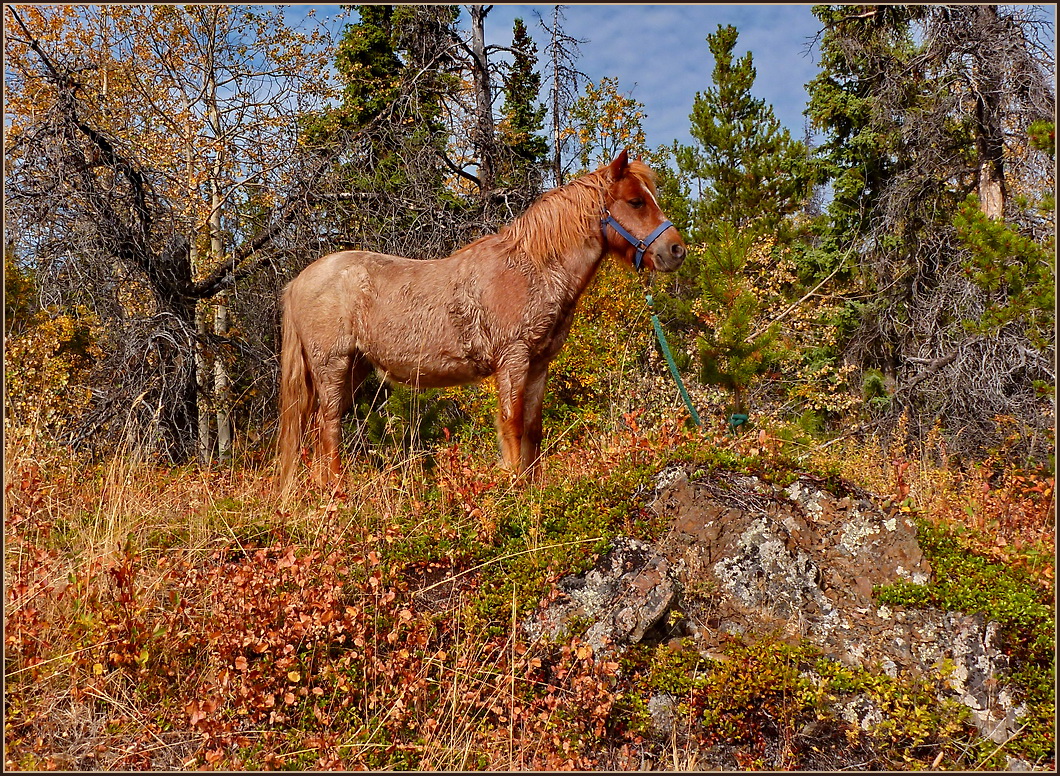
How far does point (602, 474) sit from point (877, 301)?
410 inches

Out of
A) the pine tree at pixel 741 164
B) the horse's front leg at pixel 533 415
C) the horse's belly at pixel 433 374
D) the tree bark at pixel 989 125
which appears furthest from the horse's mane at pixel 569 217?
the pine tree at pixel 741 164

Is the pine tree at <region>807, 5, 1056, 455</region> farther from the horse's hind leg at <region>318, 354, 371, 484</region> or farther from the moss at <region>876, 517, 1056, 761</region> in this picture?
the horse's hind leg at <region>318, 354, 371, 484</region>

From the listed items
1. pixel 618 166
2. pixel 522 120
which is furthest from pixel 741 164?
pixel 618 166

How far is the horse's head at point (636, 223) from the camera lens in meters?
4.54

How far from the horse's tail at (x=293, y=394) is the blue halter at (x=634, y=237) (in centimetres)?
259

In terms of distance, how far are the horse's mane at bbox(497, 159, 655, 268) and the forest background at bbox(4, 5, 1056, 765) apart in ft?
4.39

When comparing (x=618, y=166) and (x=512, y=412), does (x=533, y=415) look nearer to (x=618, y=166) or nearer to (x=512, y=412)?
(x=512, y=412)

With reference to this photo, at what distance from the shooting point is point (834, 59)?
14133 mm

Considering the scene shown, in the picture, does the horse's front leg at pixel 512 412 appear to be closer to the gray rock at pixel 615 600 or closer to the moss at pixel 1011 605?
the gray rock at pixel 615 600

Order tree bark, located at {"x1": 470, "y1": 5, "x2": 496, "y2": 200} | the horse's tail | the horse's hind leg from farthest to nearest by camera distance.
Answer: tree bark, located at {"x1": 470, "y1": 5, "x2": 496, "y2": 200}, the horse's tail, the horse's hind leg

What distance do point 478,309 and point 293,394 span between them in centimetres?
171

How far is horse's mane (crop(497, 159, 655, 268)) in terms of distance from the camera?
15.6ft

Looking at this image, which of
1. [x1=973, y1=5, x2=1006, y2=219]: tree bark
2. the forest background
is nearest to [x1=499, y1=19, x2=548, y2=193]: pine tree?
the forest background

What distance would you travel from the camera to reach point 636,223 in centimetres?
466
